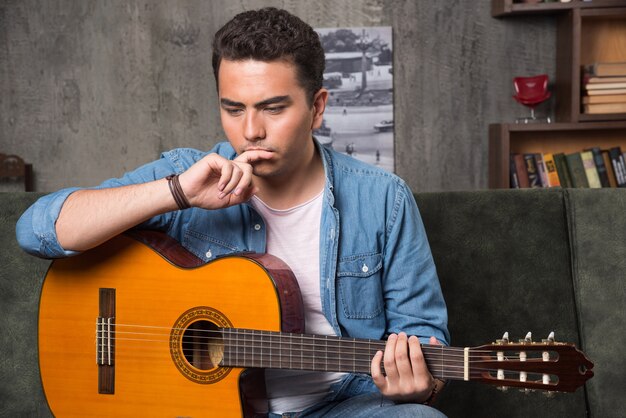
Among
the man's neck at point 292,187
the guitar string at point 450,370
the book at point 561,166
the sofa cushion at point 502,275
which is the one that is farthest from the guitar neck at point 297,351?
the book at point 561,166

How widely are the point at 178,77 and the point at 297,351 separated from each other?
2843 millimetres

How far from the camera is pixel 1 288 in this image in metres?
1.92

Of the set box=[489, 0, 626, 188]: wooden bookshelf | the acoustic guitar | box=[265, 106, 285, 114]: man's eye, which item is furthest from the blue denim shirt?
box=[489, 0, 626, 188]: wooden bookshelf

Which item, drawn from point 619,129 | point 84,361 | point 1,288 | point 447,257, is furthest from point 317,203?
point 619,129

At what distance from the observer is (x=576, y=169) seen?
3711mm

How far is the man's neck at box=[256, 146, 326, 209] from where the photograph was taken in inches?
67.2

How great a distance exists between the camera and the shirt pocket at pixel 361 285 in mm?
→ 1668

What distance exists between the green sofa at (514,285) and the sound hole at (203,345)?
1.87 ft

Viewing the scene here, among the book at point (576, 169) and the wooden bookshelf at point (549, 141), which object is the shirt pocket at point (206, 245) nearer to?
the wooden bookshelf at point (549, 141)

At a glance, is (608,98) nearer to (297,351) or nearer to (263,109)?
(263,109)

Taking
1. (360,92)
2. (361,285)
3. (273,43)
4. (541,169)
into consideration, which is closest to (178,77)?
(360,92)

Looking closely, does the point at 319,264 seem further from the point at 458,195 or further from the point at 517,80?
the point at 517,80

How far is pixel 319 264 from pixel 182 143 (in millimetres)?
2543

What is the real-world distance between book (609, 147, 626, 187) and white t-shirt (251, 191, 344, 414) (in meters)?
2.46
